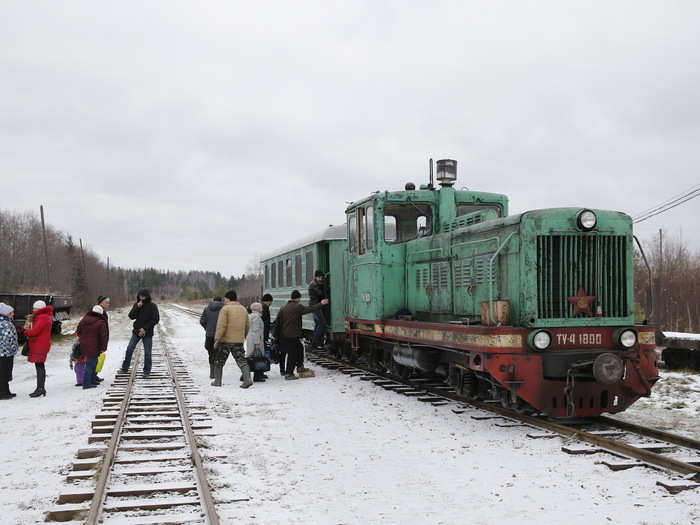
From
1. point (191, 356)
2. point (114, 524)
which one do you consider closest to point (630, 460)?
point (114, 524)

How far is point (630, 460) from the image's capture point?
5.36 metres

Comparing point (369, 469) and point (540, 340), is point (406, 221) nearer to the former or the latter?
point (540, 340)

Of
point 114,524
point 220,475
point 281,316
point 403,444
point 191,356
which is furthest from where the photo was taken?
point 191,356

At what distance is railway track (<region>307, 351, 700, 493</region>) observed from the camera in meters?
5.05

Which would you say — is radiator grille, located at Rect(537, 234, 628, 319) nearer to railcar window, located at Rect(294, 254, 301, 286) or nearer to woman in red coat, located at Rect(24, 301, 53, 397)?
woman in red coat, located at Rect(24, 301, 53, 397)

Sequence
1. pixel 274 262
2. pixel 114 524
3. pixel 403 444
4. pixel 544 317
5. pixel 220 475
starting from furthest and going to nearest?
pixel 274 262 < pixel 544 317 < pixel 403 444 < pixel 220 475 < pixel 114 524

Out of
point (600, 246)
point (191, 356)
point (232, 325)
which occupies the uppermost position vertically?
point (600, 246)

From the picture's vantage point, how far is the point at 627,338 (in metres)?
6.83

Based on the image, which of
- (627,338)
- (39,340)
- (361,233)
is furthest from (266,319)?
(627,338)

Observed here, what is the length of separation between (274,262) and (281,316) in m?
7.67

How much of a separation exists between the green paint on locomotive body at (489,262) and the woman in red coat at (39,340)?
5.20 meters

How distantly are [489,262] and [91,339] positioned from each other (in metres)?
6.68

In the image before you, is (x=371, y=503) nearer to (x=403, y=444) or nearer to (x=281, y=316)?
(x=403, y=444)

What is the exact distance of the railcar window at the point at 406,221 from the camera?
32.7ft
